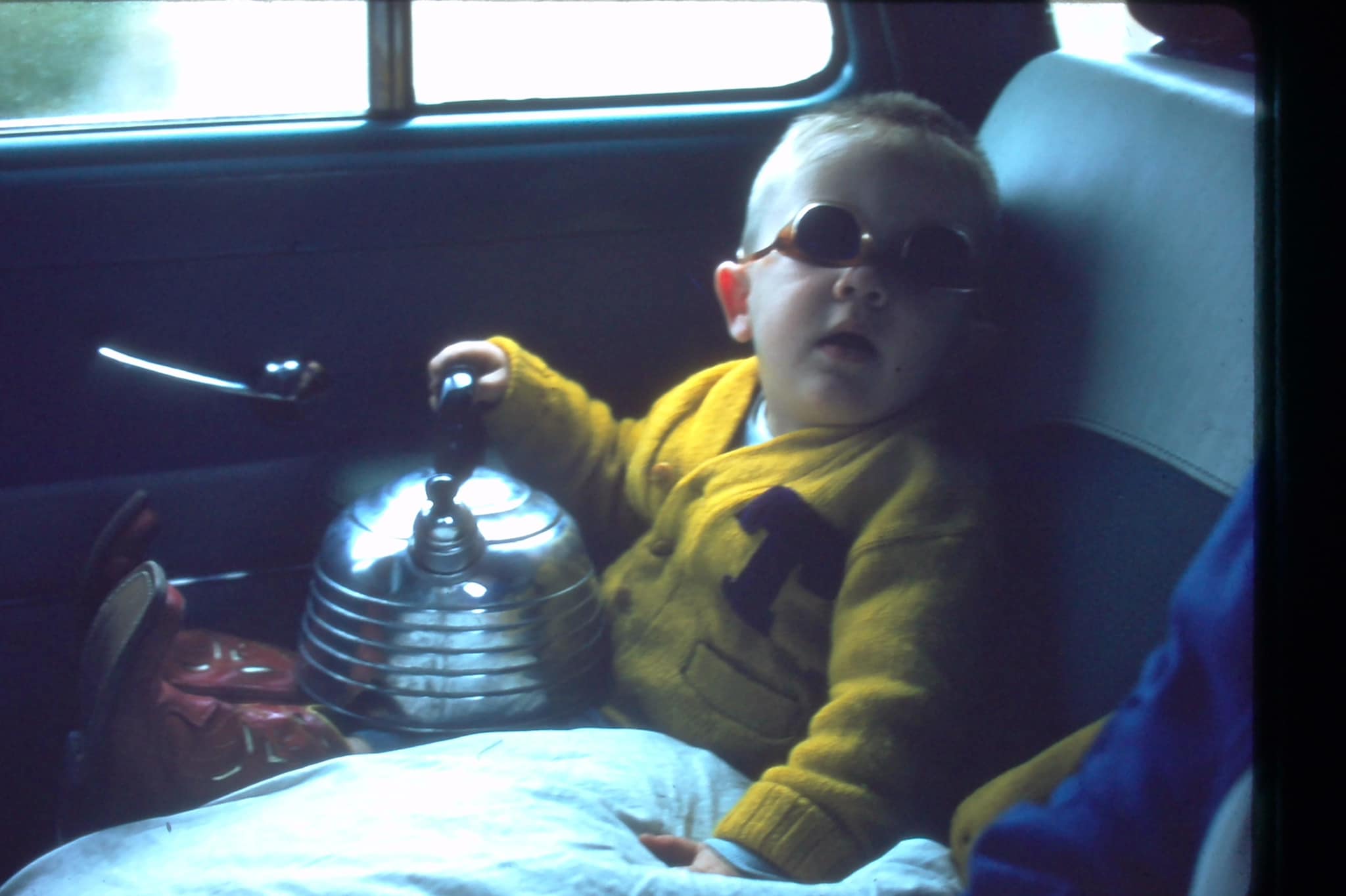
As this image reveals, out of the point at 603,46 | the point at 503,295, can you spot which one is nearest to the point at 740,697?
the point at 503,295

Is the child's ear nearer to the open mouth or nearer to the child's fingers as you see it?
the open mouth

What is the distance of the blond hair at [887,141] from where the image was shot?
2.75 ft

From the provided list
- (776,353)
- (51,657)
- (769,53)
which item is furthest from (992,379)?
(51,657)

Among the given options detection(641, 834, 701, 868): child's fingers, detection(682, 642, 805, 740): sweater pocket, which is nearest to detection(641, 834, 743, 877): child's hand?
detection(641, 834, 701, 868): child's fingers

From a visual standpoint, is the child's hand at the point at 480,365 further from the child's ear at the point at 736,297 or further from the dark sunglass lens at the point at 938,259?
the dark sunglass lens at the point at 938,259

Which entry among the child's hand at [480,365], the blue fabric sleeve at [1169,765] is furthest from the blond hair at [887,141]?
the blue fabric sleeve at [1169,765]

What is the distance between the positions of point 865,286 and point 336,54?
501 millimetres

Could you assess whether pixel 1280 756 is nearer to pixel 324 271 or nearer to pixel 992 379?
pixel 992 379

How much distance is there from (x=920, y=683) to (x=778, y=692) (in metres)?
0.10

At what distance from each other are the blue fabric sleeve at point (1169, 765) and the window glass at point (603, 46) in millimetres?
695

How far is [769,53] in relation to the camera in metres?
1.16

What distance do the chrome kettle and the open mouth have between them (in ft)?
0.71

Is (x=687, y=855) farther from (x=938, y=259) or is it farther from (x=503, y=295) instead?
(x=503, y=295)

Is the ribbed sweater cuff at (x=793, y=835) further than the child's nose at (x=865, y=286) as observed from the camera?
No
